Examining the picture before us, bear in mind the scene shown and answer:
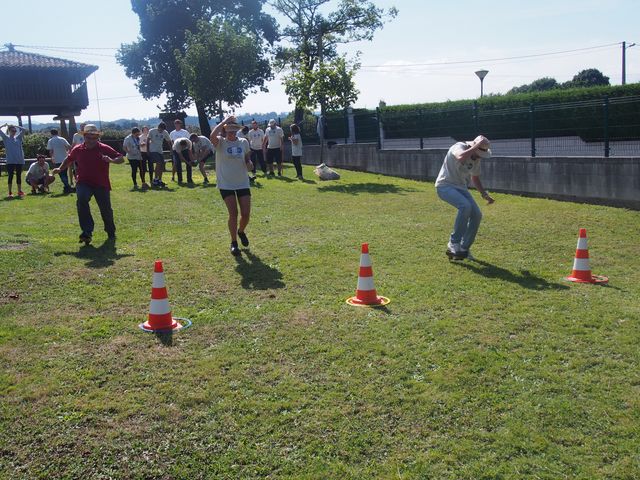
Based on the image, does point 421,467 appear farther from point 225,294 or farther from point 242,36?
point 242,36

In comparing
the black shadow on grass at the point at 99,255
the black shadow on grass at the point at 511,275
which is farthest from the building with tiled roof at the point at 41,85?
the black shadow on grass at the point at 511,275

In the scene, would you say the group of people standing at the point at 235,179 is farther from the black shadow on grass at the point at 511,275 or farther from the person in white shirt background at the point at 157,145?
the person in white shirt background at the point at 157,145

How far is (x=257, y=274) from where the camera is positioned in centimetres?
815

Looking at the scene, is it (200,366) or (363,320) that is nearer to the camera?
(200,366)

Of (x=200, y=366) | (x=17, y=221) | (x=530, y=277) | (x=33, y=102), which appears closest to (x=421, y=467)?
(x=200, y=366)

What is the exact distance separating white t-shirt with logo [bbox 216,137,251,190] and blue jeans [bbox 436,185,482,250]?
2919mm

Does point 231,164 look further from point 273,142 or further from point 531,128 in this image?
point 273,142

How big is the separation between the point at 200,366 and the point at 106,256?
4.68 metres

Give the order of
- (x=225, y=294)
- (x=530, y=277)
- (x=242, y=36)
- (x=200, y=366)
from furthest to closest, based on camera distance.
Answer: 1. (x=242, y=36)
2. (x=530, y=277)
3. (x=225, y=294)
4. (x=200, y=366)

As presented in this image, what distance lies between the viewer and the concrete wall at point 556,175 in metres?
14.5

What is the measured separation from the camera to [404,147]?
23375 mm

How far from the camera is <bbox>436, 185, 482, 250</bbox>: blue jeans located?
29.3ft

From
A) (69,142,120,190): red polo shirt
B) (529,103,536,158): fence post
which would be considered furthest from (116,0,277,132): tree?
(69,142,120,190): red polo shirt

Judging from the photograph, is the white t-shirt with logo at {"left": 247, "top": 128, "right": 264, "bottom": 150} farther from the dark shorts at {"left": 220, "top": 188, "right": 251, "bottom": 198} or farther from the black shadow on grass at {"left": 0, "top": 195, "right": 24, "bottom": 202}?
the dark shorts at {"left": 220, "top": 188, "right": 251, "bottom": 198}
